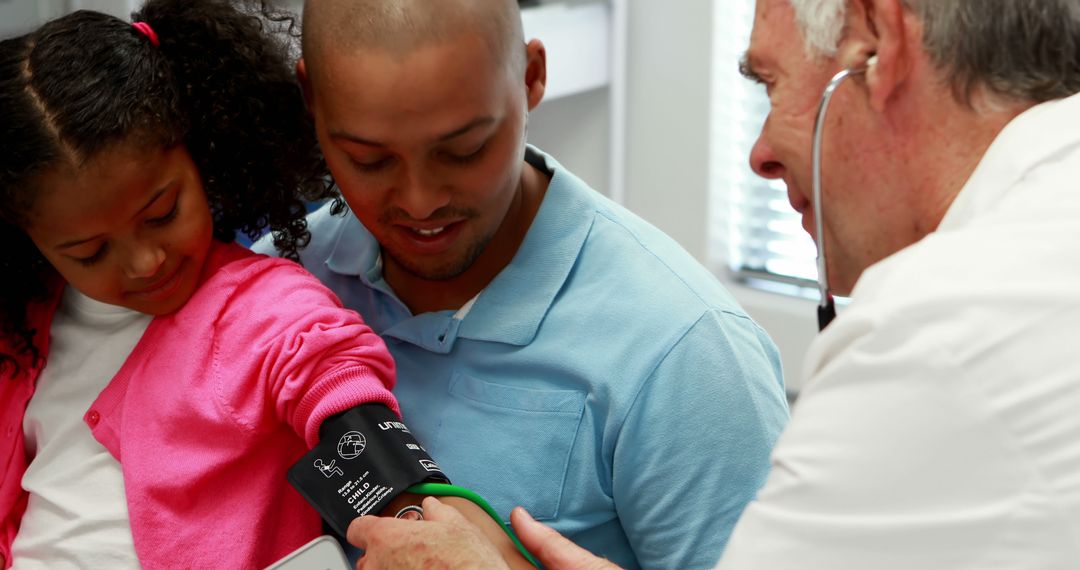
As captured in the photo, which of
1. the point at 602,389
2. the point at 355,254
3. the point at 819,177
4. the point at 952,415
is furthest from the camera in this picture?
the point at 355,254

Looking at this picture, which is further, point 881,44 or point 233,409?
point 233,409

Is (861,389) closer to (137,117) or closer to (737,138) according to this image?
(137,117)

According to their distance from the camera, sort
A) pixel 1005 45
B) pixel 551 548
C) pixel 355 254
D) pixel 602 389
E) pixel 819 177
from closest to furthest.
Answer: pixel 1005 45 → pixel 819 177 → pixel 551 548 → pixel 602 389 → pixel 355 254

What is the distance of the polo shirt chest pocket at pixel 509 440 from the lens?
1190mm

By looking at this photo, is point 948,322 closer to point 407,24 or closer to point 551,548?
point 551,548

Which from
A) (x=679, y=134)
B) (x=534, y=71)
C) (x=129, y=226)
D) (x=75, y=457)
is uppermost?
(x=534, y=71)

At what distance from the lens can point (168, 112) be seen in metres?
1.21

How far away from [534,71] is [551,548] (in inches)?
19.9

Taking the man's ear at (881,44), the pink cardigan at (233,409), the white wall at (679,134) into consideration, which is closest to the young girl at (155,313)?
the pink cardigan at (233,409)

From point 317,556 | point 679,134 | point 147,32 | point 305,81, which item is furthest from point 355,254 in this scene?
point 679,134

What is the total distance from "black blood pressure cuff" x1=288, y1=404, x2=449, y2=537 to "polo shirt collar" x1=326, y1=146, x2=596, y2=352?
7.1 inches

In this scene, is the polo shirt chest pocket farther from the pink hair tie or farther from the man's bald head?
the pink hair tie

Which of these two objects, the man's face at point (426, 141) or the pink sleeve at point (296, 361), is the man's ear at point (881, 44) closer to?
the man's face at point (426, 141)

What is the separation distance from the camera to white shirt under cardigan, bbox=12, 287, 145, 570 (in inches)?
46.8
